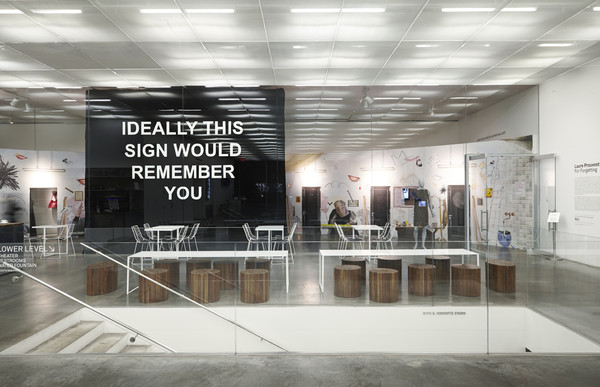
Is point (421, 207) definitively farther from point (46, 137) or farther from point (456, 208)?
point (46, 137)

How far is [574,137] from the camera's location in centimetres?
703

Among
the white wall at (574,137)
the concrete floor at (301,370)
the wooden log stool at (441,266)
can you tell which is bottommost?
the concrete floor at (301,370)

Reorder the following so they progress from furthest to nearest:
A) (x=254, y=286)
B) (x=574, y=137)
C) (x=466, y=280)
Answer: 1. (x=574, y=137)
2. (x=466, y=280)
3. (x=254, y=286)

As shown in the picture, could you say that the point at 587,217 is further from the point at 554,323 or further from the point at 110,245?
the point at 110,245

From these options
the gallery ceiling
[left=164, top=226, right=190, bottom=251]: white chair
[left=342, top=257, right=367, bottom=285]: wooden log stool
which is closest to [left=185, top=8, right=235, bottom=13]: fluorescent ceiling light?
the gallery ceiling

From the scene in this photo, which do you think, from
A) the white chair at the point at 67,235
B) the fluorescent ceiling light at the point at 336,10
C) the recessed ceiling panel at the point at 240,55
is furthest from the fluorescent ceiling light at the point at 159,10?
the white chair at the point at 67,235

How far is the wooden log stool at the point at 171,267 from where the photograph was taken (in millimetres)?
3958

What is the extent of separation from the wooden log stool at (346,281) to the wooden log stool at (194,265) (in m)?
1.32

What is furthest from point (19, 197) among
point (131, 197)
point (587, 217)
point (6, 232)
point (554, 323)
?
point (587, 217)

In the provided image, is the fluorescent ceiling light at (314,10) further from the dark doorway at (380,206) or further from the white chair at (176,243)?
the white chair at (176,243)

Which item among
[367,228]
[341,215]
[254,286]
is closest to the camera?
[254,286]

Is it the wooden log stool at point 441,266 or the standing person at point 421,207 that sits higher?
the standing person at point 421,207

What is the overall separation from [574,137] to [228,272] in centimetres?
681

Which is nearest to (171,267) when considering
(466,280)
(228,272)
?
(228,272)
